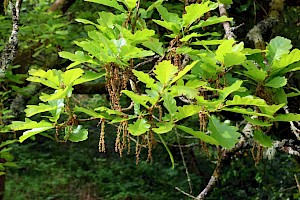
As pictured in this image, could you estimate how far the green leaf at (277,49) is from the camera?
101 centimetres

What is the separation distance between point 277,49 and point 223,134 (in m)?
0.26

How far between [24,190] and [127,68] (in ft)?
15.8

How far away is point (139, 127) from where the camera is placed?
872mm

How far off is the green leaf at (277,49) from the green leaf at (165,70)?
11.8 inches

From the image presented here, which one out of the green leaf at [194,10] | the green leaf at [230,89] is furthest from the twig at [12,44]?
the green leaf at [230,89]

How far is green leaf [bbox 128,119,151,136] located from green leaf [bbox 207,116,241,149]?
125mm

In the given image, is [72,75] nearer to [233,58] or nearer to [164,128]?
[164,128]

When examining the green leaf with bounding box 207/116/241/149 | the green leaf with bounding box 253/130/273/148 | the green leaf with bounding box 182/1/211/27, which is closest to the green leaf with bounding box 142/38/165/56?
the green leaf with bounding box 182/1/211/27

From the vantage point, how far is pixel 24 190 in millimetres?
5430

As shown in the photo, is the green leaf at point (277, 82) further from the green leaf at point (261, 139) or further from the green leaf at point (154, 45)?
the green leaf at point (154, 45)

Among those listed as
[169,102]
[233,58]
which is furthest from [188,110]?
[233,58]

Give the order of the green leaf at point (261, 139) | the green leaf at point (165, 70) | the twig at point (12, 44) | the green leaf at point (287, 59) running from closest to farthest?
1. the green leaf at point (165, 70)
2. the green leaf at point (287, 59)
3. the green leaf at point (261, 139)
4. the twig at point (12, 44)

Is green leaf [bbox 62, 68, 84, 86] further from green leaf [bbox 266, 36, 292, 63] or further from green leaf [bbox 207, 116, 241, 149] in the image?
green leaf [bbox 266, 36, 292, 63]

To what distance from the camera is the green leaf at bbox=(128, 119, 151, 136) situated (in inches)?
33.3
